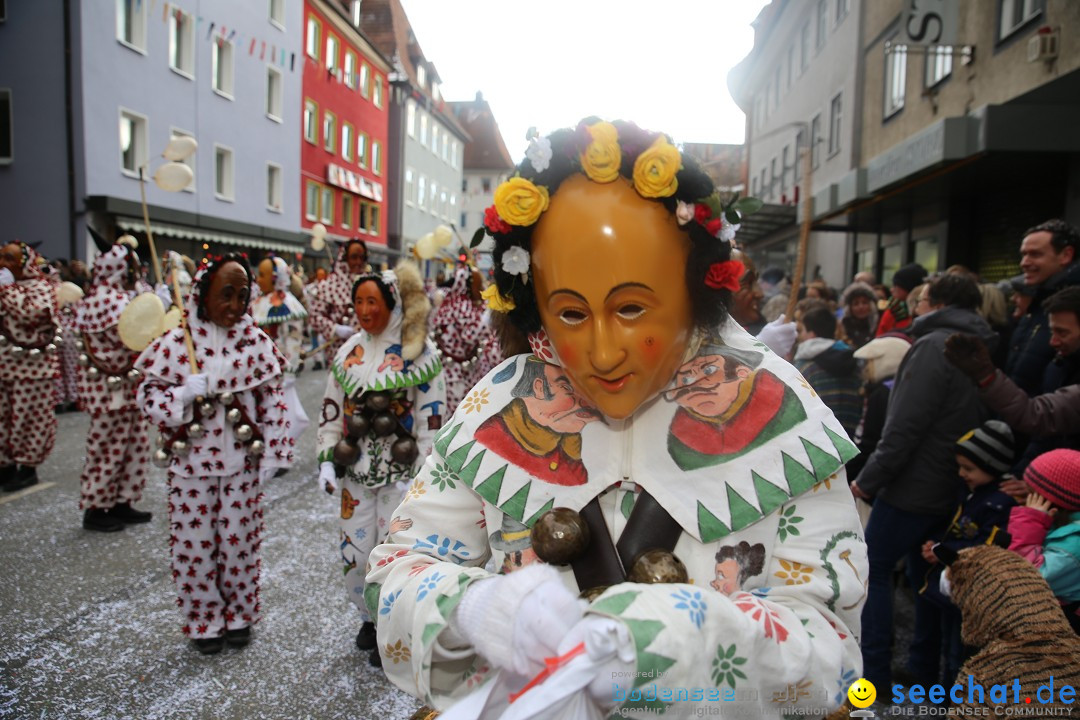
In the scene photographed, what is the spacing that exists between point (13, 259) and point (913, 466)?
7.36 metres

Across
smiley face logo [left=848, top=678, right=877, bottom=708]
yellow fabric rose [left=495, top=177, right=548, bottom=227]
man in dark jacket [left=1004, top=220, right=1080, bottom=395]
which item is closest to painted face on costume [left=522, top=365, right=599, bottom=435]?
yellow fabric rose [left=495, top=177, right=548, bottom=227]

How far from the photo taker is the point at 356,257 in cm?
742

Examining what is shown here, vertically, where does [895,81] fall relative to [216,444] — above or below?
above

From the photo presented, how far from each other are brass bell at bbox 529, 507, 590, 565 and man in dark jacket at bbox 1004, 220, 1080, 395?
10.4 feet

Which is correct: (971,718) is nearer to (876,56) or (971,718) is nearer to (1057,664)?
(1057,664)

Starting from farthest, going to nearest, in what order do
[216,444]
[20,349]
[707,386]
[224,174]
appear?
[224,174] < [20,349] < [216,444] < [707,386]

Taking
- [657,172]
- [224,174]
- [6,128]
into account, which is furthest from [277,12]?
[657,172]

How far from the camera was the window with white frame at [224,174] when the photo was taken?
18969mm

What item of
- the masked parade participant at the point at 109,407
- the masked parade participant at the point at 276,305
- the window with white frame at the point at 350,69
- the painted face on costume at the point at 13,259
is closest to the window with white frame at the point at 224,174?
the window with white frame at the point at 350,69

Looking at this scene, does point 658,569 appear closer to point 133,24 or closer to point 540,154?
point 540,154

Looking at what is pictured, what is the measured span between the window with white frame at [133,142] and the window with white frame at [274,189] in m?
6.15

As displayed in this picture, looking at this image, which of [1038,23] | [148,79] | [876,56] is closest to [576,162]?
[1038,23]

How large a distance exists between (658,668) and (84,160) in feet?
53.2

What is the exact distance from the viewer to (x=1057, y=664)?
209 centimetres
